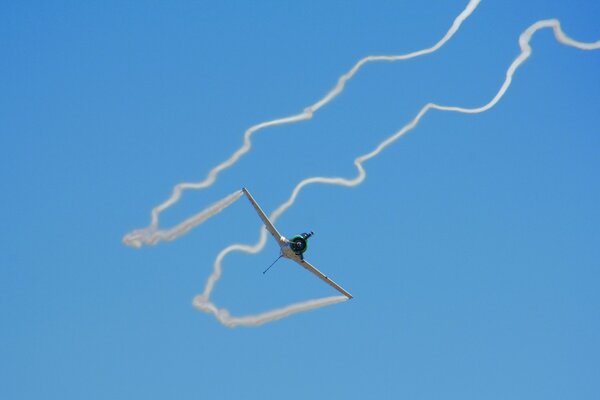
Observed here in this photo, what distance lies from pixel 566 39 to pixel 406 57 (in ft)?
35.9

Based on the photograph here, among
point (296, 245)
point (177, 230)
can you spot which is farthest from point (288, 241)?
point (177, 230)

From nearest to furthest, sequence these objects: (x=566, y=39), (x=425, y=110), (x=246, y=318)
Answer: (x=566, y=39), (x=425, y=110), (x=246, y=318)

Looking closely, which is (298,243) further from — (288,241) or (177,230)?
(177,230)

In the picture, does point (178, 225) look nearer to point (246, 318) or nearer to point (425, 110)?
point (246, 318)

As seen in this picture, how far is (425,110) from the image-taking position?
106m

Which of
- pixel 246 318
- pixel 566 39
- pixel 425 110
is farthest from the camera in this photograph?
pixel 246 318

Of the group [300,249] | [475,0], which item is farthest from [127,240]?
[475,0]

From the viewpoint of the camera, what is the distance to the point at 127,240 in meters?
110

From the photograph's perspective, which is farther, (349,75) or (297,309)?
(297,309)

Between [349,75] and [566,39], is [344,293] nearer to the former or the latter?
[349,75]

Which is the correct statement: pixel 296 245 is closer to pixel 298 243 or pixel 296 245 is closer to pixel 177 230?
pixel 298 243

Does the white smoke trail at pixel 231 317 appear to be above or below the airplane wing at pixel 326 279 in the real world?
below

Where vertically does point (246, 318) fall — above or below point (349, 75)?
below

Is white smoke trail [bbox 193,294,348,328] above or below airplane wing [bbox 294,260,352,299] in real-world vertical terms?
below
